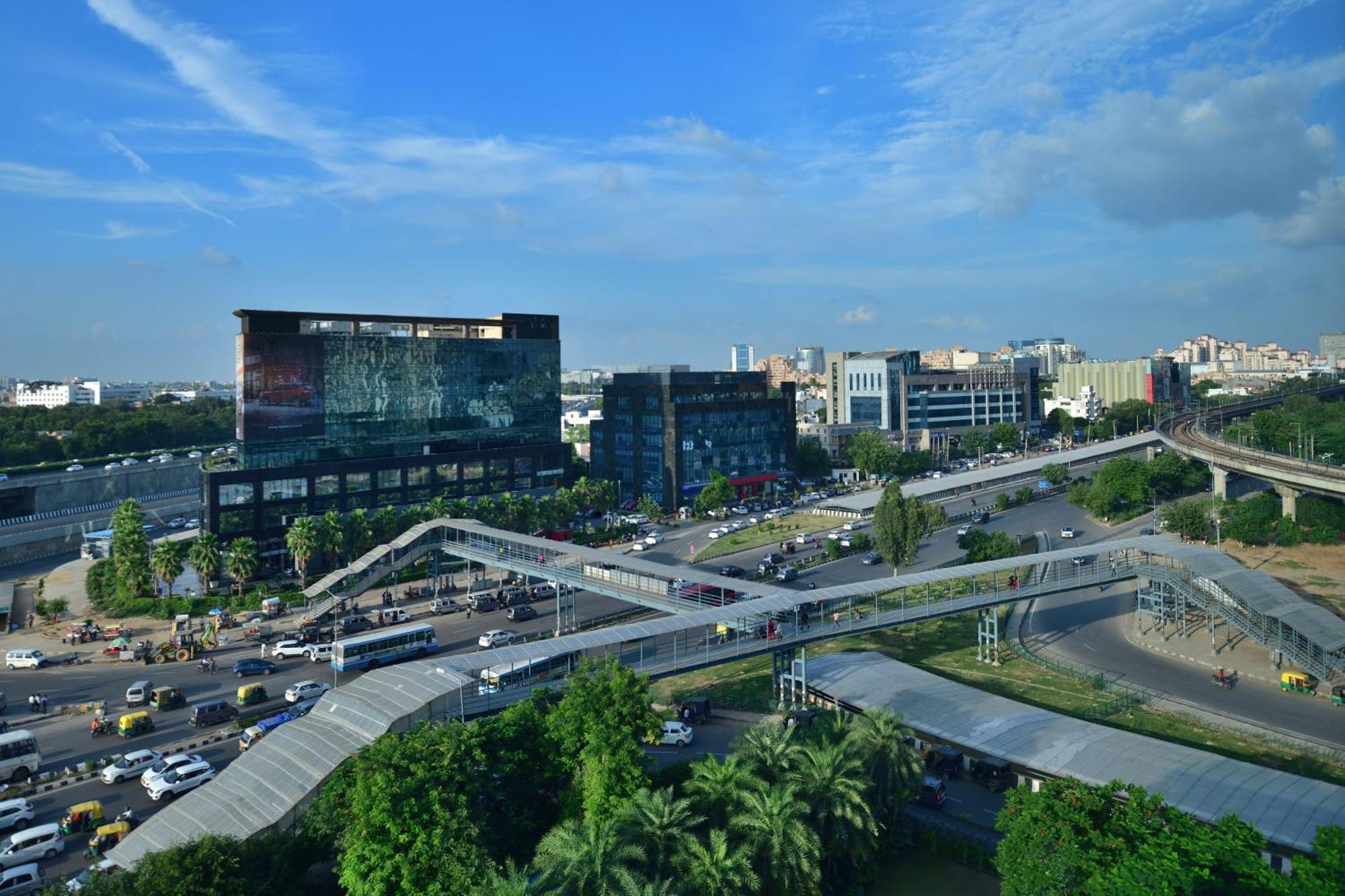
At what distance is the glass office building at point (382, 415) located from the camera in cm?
6262

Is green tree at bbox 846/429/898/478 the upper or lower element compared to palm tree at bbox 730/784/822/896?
upper

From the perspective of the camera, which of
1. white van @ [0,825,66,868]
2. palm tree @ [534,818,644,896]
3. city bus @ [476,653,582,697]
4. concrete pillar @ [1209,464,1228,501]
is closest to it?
palm tree @ [534,818,644,896]

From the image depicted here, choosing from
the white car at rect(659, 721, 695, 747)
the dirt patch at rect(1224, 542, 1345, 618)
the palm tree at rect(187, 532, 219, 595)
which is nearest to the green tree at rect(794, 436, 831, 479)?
the dirt patch at rect(1224, 542, 1345, 618)

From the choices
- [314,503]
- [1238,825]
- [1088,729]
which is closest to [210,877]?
[1238,825]

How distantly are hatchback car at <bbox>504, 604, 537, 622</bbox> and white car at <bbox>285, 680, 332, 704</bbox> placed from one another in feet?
40.8

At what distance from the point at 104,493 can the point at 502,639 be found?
256ft

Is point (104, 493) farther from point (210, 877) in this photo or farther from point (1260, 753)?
point (1260, 753)

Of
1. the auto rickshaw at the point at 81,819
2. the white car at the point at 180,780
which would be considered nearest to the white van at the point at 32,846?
the auto rickshaw at the point at 81,819

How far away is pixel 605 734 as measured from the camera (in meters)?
22.8

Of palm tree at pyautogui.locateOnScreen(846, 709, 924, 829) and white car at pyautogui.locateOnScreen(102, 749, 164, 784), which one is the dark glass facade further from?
palm tree at pyautogui.locateOnScreen(846, 709, 924, 829)

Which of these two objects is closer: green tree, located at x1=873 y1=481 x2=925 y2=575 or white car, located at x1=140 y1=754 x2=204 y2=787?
white car, located at x1=140 y1=754 x2=204 y2=787

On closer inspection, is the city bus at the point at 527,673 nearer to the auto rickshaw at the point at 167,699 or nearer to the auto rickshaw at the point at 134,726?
the auto rickshaw at the point at 134,726

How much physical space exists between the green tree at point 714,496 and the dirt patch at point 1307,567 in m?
40.0

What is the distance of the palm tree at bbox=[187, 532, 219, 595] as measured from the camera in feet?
178
